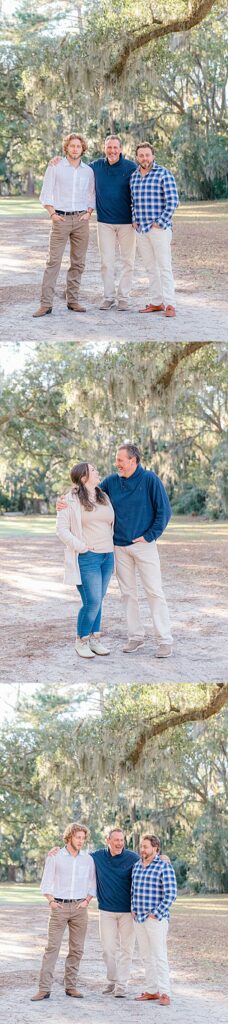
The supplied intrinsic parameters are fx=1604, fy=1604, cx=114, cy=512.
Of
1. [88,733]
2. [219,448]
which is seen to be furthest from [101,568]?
[219,448]

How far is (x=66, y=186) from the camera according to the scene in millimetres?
9391

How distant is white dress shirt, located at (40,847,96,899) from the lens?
8.05 metres

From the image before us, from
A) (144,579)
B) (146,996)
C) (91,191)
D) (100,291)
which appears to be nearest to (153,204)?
(91,191)

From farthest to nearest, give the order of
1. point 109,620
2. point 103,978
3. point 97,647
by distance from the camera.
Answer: point 109,620 → point 103,978 → point 97,647

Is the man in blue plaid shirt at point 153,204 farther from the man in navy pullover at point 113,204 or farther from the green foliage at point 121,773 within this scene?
the green foliage at point 121,773

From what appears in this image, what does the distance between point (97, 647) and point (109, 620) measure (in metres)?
1.50

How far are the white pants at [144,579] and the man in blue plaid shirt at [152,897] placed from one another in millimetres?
1131

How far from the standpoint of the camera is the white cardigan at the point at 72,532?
8023mm

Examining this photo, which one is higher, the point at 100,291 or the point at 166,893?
the point at 100,291

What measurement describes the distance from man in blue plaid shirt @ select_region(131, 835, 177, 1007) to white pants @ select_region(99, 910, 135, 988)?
0.09m

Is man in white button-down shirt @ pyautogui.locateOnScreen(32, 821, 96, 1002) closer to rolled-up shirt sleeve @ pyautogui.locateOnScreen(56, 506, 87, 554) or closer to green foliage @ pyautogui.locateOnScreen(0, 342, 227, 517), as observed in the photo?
rolled-up shirt sleeve @ pyautogui.locateOnScreen(56, 506, 87, 554)

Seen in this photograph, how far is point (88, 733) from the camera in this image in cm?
1312

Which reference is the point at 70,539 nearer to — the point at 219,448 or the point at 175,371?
the point at 175,371

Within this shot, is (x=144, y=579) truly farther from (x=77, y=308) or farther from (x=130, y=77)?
(x=130, y=77)
